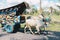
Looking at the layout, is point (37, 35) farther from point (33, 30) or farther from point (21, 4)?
point (21, 4)

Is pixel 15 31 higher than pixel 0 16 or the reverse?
the reverse

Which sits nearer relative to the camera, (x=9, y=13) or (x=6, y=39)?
(x=6, y=39)

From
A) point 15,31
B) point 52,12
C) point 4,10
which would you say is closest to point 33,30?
point 15,31

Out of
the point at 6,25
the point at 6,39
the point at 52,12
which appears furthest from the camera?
the point at 52,12

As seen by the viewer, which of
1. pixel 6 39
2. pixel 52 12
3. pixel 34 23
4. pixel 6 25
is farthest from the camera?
pixel 52 12

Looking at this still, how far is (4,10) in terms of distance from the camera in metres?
12.8

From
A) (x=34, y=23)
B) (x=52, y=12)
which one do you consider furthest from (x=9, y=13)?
(x=52, y=12)

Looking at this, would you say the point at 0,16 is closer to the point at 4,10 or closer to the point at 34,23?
the point at 4,10

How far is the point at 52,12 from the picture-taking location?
17609mm

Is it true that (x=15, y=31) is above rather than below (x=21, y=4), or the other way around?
below

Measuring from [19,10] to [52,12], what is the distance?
214 inches

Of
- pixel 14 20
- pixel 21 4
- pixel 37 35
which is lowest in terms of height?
pixel 37 35

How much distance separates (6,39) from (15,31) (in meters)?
2.34

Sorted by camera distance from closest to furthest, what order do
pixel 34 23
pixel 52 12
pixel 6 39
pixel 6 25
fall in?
1. pixel 6 39
2. pixel 34 23
3. pixel 6 25
4. pixel 52 12
